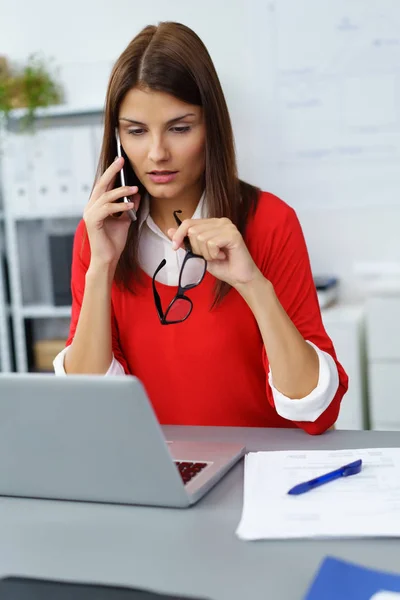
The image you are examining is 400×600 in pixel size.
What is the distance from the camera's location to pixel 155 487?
0.88 meters

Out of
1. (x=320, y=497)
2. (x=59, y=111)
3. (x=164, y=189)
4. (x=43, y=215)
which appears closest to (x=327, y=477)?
(x=320, y=497)

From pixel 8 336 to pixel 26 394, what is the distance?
2.70 m

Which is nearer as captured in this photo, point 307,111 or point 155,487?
point 155,487

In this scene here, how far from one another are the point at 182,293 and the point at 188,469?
1.36 ft

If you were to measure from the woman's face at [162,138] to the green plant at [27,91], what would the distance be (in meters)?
2.01

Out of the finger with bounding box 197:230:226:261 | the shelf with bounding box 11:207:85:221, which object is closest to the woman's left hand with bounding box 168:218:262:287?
the finger with bounding box 197:230:226:261

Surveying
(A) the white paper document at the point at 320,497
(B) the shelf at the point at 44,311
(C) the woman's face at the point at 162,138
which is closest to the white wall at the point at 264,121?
(B) the shelf at the point at 44,311

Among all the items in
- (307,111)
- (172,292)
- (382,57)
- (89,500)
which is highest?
(382,57)

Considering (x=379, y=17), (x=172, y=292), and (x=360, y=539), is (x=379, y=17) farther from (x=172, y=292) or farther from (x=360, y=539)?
(x=360, y=539)

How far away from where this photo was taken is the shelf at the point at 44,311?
10.8 feet

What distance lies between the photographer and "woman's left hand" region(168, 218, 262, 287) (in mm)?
1193

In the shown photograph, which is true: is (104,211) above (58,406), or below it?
above

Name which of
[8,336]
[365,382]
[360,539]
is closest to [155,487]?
[360,539]

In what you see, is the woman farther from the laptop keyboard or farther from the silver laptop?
the silver laptop
